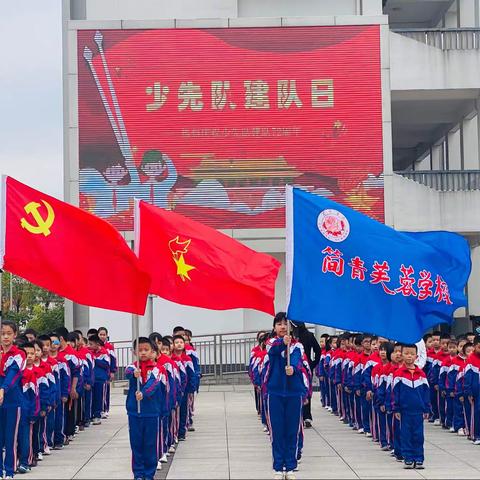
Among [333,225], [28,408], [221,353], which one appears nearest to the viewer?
[333,225]

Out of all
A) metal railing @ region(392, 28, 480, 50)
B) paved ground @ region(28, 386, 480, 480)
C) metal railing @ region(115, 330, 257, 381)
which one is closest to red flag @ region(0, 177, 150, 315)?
paved ground @ region(28, 386, 480, 480)

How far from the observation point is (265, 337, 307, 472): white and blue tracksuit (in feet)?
37.7

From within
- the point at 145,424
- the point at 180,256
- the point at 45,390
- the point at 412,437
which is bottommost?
the point at 412,437

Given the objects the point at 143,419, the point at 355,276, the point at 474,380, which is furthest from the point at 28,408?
the point at 474,380

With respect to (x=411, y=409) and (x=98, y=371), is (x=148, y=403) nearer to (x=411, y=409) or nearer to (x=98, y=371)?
(x=411, y=409)

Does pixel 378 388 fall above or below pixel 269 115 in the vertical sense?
below

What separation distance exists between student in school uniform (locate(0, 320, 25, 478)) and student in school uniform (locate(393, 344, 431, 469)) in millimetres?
4458

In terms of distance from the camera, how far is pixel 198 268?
12.2 meters

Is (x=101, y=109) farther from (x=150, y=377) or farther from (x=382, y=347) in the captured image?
(x=150, y=377)

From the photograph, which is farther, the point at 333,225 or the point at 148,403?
the point at 148,403

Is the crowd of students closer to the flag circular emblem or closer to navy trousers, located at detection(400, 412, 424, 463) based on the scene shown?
navy trousers, located at detection(400, 412, 424, 463)

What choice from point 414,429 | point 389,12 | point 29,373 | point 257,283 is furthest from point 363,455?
point 389,12

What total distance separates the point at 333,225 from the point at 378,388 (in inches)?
123

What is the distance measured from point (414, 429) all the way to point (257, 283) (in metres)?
2.59
